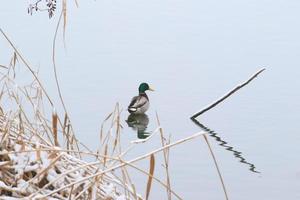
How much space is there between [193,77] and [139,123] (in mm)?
2982

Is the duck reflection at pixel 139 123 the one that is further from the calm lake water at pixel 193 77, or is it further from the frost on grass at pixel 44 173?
the frost on grass at pixel 44 173

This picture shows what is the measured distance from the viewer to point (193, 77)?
58.2ft

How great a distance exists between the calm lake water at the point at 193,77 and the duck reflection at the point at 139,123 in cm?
16

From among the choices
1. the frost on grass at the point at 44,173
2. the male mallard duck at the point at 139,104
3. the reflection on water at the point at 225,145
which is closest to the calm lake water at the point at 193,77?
the reflection on water at the point at 225,145

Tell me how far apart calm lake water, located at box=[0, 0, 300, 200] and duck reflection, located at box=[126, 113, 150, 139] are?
0.16 m

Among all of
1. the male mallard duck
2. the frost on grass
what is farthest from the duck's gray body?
the frost on grass

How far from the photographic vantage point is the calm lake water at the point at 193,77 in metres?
12.3

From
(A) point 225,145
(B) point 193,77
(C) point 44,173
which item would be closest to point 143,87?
(B) point 193,77

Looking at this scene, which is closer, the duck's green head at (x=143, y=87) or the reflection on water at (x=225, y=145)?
the reflection on water at (x=225, y=145)

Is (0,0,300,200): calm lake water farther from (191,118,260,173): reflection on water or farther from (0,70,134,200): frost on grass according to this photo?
(0,70,134,200): frost on grass

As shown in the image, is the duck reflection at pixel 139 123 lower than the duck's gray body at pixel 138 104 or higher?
lower

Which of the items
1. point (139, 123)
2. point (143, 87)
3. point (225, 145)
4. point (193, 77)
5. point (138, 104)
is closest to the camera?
point (225, 145)

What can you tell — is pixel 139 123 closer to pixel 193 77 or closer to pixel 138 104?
pixel 138 104

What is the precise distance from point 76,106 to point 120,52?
5545 millimetres
